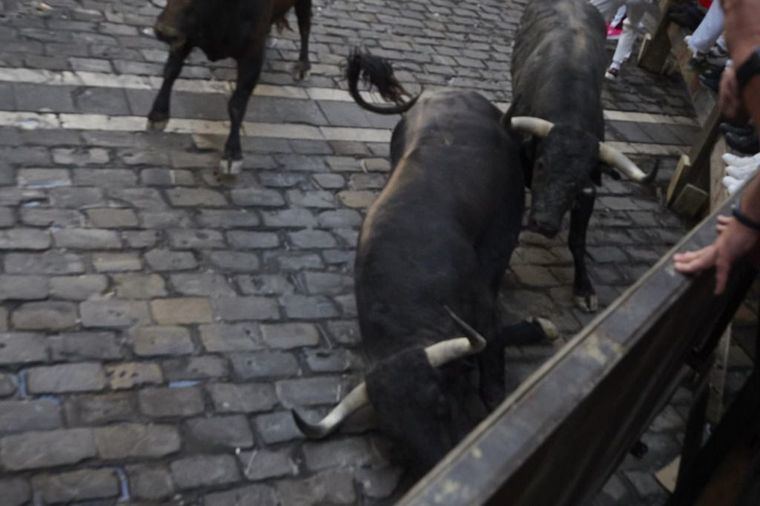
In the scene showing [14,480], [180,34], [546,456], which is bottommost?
[14,480]

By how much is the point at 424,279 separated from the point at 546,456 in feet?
8.66

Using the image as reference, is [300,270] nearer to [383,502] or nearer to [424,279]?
[424,279]

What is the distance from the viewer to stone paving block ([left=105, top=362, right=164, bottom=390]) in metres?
4.39

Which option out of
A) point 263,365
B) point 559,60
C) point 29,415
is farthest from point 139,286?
point 559,60

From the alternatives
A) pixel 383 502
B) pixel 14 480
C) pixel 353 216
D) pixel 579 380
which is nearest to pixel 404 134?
pixel 353 216

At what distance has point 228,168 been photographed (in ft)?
20.8

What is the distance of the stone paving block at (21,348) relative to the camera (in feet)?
14.2

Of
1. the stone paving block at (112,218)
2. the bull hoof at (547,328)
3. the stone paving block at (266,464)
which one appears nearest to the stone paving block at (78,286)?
the stone paving block at (112,218)

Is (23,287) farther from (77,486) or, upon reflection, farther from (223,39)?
(223,39)

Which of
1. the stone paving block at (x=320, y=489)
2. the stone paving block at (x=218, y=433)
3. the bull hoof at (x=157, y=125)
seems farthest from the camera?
the bull hoof at (x=157, y=125)

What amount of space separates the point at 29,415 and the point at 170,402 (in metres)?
0.68

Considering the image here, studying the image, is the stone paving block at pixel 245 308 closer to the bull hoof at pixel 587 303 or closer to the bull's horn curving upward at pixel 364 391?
the bull's horn curving upward at pixel 364 391

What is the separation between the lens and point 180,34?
595cm

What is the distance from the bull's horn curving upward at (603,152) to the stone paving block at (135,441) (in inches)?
124
